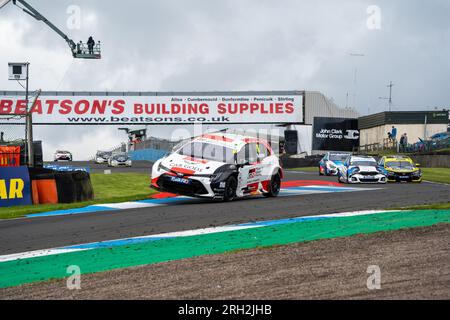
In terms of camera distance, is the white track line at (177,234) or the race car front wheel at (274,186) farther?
the race car front wheel at (274,186)

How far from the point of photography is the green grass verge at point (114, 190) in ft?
56.5

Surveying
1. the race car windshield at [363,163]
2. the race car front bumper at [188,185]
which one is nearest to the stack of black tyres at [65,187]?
the race car front bumper at [188,185]

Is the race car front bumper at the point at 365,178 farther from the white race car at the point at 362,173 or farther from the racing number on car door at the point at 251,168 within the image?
the racing number on car door at the point at 251,168

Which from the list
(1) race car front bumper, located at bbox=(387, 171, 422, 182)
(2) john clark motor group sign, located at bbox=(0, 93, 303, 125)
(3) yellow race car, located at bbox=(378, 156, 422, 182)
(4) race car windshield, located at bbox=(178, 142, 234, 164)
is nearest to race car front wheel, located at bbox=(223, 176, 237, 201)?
(4) race car windshield, located at bbox=(178, 142, 234, 164)

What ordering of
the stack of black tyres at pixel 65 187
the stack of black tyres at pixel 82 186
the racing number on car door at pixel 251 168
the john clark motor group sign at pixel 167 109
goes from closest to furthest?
the racing number on car door at pixel 251 168, the stack of black tyres at pixel 65 187, the stack of black tyres at pixel 82 186, the john clark motor group sign at pixel 167 109

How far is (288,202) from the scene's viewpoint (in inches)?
656

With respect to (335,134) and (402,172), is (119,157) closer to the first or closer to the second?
(335,134)

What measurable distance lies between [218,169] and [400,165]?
1278cm

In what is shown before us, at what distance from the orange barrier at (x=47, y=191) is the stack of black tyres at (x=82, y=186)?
0.63m

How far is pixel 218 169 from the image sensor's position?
1678 centimetres

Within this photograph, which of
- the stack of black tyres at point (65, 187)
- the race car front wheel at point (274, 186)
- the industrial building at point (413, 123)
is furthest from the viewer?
the industrial building at point (413, 123)
